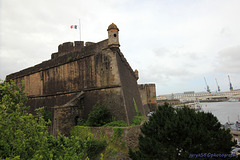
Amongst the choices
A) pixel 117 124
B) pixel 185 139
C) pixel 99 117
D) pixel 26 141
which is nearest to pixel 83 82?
pixel 99 117

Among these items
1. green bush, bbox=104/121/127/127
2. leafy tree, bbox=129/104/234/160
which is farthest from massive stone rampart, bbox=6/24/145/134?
leafy tree, bbox=129/104/234/160

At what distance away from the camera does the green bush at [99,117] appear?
48.7ft

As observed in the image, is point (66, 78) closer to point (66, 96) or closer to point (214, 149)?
point (66, 96)

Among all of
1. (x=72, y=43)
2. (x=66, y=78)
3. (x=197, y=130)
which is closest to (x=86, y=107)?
(x=66, y=78)

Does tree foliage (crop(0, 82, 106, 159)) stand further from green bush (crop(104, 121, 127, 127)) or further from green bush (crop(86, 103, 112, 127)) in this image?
green bush (crop(86, 103, 112, 127))

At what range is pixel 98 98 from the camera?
16969 mm

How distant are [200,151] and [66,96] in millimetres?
16357

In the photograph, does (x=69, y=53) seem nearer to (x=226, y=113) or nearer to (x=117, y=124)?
(x=117, y=124)

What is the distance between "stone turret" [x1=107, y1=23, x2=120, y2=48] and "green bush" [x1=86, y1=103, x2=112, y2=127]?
6.69 metres

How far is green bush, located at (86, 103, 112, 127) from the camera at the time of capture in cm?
1484

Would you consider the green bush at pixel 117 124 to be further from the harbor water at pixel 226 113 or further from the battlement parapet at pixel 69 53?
the harbor water at pixel 226 113

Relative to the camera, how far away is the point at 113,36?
52.3 ft

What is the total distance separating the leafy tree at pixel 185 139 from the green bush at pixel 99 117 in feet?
16.5

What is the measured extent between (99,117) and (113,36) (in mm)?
8402
